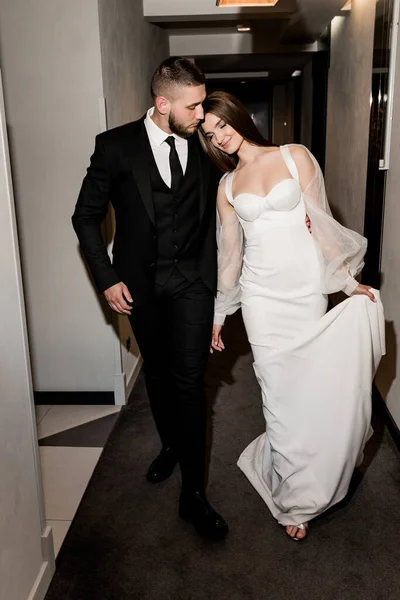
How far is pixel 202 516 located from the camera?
2477 millimetres

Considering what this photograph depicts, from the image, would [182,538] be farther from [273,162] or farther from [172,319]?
[273,162]

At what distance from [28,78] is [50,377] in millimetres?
1728

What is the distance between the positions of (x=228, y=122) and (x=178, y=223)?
1.40 ft

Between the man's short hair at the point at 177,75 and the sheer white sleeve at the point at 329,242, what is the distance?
514 millimetres

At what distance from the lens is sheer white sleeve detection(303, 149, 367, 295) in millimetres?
2365

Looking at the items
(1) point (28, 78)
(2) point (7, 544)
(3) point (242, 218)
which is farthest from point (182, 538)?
(1) point (28, 78)

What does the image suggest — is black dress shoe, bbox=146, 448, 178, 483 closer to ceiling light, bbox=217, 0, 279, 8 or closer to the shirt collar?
the shirt collar

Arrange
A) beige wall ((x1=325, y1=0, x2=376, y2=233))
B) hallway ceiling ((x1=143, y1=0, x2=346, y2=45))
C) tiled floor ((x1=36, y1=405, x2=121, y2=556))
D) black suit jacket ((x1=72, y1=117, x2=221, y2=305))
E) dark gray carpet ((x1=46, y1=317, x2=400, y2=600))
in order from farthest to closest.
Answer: hallway ceiling ((x1=143, y1=0, x2=346, y2=45)) < beige wall ((x1=325, y1=0, x2=376, y2=233)) < tiled floor ((x1=36, y1=405, x2=121, y2=556)) < black suit jacket ((x1=72, y1=117, x2=221, y2=305)) < dark gray carpet ((x1=46, y1=317, x2=400, y2=600))

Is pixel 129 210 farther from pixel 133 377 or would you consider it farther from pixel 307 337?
pixel 133 377

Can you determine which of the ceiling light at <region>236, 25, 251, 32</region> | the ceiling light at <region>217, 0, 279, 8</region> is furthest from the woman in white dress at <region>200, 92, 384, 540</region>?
the ceiling light at <region>236, 25, 251, 32</region>

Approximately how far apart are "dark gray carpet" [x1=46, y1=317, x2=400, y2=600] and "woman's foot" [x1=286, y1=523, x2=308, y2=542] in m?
0.03

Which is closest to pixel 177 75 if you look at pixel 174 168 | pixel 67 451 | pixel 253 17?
pixel 174 168

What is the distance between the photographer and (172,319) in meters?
2.54

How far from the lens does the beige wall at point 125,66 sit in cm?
356
